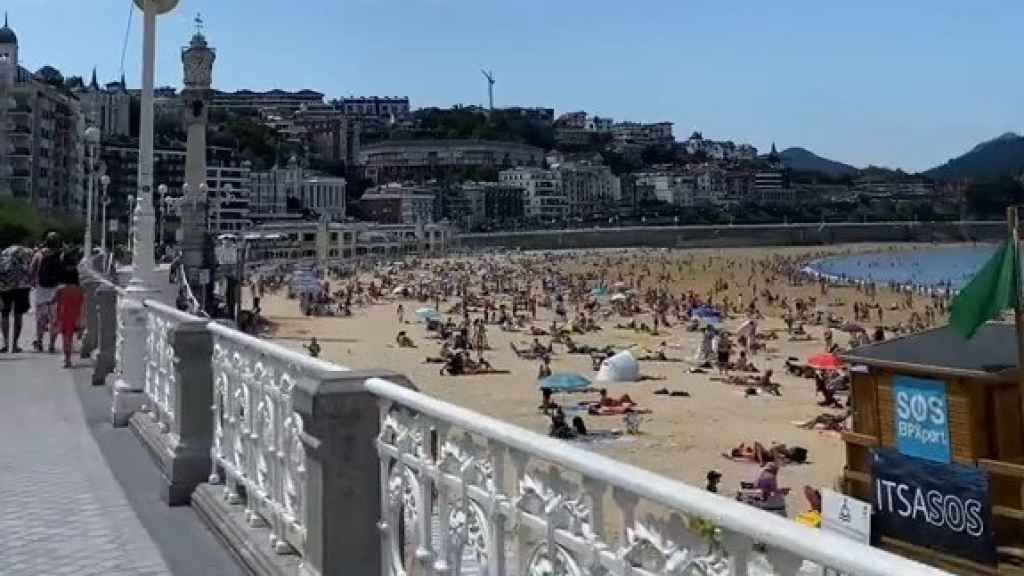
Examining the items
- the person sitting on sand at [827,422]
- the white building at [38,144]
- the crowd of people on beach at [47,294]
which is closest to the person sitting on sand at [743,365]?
the person sitting on sand at [827,422]

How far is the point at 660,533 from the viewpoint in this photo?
7.18 ft

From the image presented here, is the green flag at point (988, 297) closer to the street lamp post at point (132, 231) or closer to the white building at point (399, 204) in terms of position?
the street lamp post at point (132, 231)

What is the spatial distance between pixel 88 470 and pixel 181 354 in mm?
1589

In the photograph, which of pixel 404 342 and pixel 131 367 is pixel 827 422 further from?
pixel 404 342

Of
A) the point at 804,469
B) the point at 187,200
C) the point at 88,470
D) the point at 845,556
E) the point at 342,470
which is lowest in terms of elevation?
the point at 804,469

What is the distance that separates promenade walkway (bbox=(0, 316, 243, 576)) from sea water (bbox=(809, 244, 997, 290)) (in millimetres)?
64242

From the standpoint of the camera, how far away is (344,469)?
3.83 m

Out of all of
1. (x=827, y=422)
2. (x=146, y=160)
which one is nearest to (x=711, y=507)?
(x=146, y=160)

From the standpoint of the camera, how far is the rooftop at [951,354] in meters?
6.22

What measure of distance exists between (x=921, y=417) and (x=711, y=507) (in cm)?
501

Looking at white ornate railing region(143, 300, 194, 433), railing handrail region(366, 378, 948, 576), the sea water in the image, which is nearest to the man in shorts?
white ornate railing region(143, 300, 194, 433)

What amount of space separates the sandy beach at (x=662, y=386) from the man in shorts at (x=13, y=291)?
5.82m

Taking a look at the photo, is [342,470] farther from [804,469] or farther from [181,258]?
[181,258]

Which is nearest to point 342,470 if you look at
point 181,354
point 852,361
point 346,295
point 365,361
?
point 181,354
